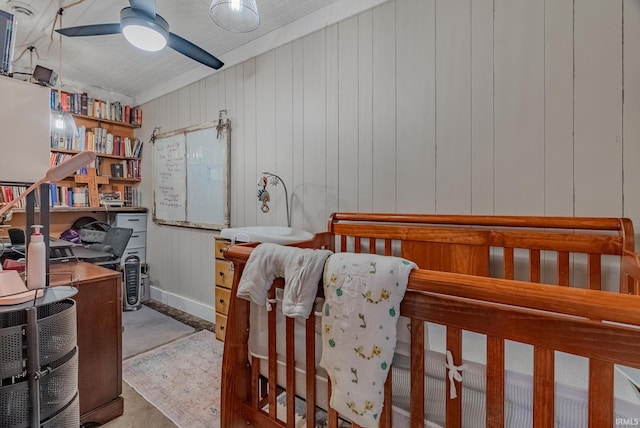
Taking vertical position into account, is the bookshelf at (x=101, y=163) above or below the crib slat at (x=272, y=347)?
above

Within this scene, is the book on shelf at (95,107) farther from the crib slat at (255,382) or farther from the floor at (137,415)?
the crib slat at (255,382)

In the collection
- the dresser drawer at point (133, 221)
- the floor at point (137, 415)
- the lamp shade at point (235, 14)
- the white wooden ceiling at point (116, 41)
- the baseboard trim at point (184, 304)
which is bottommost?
the floor at point (137, 415)

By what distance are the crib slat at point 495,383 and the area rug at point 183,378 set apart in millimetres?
1409

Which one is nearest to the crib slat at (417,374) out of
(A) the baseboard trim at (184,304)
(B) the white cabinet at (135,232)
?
(A) the baseboard trim at (184,304)

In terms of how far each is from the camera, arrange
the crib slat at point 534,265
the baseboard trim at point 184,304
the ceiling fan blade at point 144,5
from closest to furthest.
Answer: the crib slat at point 534,265
the ceiling fan blade at point 144,5
the baseboard trim at point 184,304

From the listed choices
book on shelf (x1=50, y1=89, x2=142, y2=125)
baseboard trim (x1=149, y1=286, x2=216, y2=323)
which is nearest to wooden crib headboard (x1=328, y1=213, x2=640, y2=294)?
baseboard trim (x1=149, y1=286, x2=216, y2=323)

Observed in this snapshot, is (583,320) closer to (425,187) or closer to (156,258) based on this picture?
(425,187)

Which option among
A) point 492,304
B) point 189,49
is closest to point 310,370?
point 492,304

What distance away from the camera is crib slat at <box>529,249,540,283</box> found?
1380 mm

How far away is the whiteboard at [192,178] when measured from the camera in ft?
9.29

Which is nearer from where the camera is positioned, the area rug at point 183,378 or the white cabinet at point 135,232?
the area rug at point 183,378

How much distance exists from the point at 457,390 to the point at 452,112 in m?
1.39

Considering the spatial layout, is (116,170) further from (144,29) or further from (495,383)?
(495,383)

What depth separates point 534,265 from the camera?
1393mm
